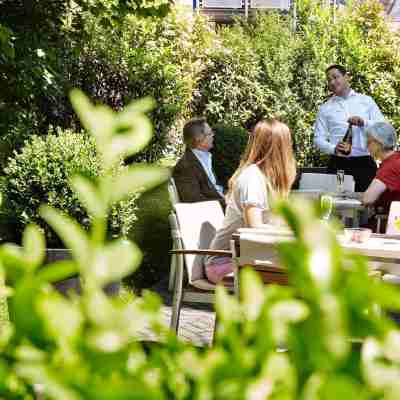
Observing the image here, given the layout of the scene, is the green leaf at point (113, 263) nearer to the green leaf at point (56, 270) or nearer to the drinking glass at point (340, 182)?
the green leaf at point (56, 270)

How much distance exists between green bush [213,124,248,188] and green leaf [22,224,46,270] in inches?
505

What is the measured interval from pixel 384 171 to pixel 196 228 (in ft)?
7.61

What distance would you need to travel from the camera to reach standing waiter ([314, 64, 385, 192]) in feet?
30.1

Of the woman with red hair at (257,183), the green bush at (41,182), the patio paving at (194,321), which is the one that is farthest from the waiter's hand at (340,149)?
the woman with red hair at (257,183)

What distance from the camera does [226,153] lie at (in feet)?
44.0

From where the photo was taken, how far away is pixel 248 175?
5.53m

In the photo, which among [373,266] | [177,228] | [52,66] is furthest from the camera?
[52,66]

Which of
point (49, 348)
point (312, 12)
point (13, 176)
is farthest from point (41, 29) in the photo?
point (312, 12)

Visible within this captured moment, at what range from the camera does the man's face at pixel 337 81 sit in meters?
9.43

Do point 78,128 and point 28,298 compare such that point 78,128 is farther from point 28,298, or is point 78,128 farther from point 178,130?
point 28,298

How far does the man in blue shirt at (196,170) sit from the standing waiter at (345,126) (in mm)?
1252

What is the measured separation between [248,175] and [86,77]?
9975mm

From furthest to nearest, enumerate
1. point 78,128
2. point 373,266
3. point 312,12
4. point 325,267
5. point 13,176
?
point 312,12, point 78,128, point 13,176, point 373,266, point 325,267

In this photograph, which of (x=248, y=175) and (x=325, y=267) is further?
(x=248, y=175)
